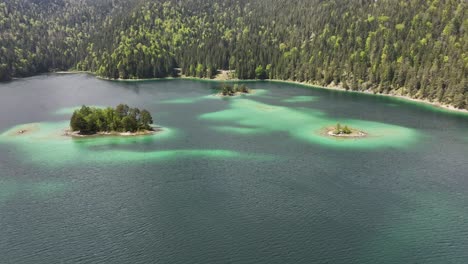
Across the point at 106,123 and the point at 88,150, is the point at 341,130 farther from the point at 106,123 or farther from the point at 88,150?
the point at 88,150

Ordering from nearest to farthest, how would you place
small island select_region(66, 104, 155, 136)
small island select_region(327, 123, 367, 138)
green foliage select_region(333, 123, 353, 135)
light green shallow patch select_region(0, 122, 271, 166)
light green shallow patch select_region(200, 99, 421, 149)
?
light green shallow patch select_region(0, 122, 271, 166) → light green shallow patch select_region(200, 99, 421, 149) → small island select_region(327, 123, 367, 138) → green foliage select_region(333, 123, 353, 135) → small island select_region(66, 104, 155, 136)

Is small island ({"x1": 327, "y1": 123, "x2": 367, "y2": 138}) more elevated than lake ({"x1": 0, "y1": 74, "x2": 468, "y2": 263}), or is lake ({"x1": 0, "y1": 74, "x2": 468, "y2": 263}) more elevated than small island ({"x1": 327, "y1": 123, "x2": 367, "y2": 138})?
small island ({"x1": 327, "y1": 123, "x2": 367, "y2": 138})

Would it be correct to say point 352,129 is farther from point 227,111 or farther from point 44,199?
point 44,199

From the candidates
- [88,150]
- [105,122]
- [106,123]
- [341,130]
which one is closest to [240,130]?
[341,130]

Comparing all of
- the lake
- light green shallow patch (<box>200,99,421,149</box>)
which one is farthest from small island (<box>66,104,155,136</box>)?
light green shallow patch (<box>200,99,421,149</box>)

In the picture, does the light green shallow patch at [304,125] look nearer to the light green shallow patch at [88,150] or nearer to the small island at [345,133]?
the small island at [345,133]

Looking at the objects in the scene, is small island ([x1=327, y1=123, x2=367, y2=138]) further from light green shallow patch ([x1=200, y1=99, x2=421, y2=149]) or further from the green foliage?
light green shallow patch ([x1=200, y1=99, x2=421, y2=149])
